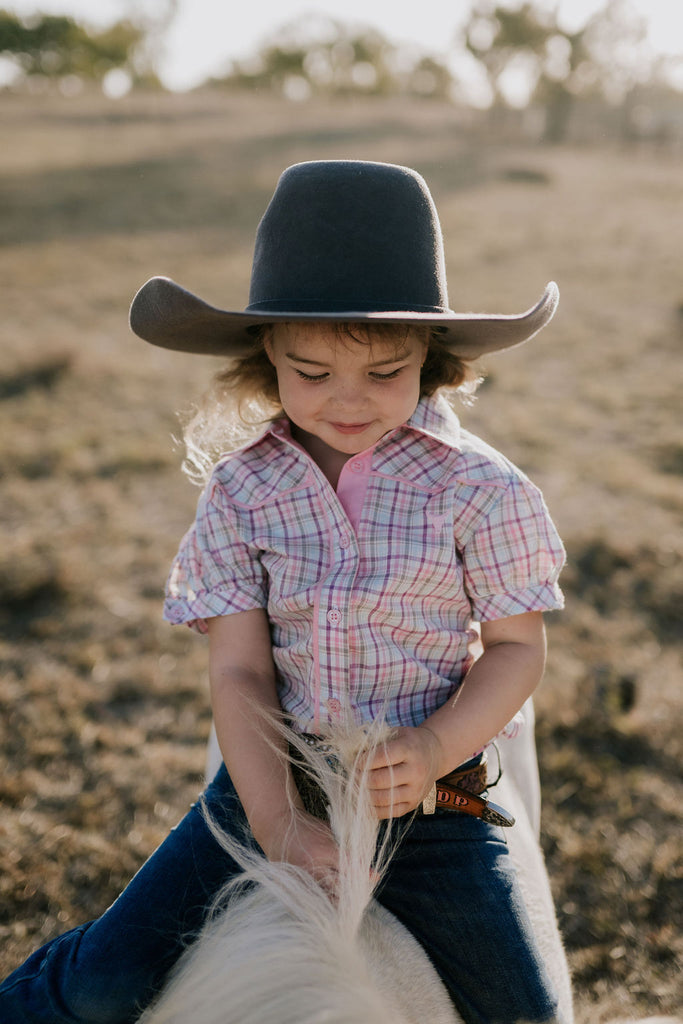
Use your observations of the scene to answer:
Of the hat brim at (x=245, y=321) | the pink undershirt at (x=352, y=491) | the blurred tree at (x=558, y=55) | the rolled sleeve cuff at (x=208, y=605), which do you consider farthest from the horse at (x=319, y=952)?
the blurred tree at (x=558, y=55)

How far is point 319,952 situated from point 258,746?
0.48 meters

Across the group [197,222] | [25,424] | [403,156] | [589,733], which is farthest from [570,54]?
[589,733]

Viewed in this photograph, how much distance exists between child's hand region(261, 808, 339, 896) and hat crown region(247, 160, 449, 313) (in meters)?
0.87

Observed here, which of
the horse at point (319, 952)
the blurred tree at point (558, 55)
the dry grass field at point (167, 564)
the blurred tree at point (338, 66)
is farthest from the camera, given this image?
the blurred tree at point (338, 66)

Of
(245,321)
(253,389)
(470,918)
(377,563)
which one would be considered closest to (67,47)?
(253,389)

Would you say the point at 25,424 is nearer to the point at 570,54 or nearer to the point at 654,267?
the point at 654,267

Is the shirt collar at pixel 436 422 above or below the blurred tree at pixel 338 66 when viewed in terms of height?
below

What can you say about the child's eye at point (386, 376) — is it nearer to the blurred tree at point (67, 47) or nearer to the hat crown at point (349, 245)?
the hat crown at point (349, 245)

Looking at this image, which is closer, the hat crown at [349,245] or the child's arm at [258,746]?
the child's arm at [258,746]

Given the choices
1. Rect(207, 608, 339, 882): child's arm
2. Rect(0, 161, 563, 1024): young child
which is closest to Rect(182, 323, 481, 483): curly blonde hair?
Rect(0, 161, 563, 1024): young child

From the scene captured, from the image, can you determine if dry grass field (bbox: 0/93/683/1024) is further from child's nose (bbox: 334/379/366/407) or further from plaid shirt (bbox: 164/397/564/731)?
child's nose (bbox: 334/379/366/407)

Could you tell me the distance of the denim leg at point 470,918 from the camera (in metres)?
1.37

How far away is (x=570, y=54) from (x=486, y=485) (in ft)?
110

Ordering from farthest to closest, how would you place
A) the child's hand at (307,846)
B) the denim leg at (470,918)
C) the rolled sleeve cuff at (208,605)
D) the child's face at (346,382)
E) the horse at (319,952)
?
the rolled sleeve cuff at (208,605)
the child's face at (346,382)
the denim leg at (470,918)
the child's hand at (307,846)
the horse at (319,952)
